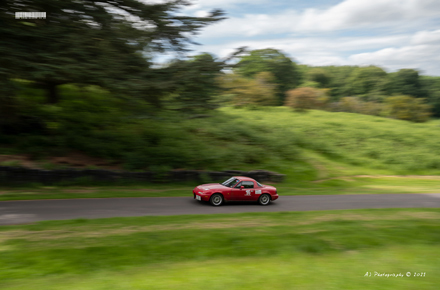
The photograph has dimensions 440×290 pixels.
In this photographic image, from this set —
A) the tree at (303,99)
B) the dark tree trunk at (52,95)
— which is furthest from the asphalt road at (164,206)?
the tree at (303,99)

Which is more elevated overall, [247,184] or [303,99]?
[303,99]

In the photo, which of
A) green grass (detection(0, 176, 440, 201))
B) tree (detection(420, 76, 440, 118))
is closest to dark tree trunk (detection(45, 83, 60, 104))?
green grass (detection(0, 176, 440, 201))

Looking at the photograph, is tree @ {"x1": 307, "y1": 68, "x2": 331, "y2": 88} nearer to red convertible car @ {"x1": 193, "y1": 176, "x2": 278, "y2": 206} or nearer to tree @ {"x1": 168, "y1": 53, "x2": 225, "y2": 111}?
tree @ {"x1": 168, "y1": 53, "x2": 225, "y2": 111}

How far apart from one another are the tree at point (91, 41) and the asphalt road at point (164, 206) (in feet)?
17.0

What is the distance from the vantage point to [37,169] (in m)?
15.4

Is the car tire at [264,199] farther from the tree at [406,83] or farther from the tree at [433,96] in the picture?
the tree at [433,96]

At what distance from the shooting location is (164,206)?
507 inches

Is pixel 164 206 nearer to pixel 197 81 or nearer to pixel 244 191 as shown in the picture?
pixel 244 191

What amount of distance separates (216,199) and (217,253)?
19.6 ft

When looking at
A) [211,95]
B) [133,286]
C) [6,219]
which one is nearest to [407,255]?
[133,286]

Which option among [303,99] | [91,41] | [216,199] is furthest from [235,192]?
Answer: [303,99]

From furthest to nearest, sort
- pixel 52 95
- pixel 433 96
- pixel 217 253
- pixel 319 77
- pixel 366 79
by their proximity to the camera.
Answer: pixel 319 77 < pixel 366 79 < pixel 433 96 < pixel 52 95 < pixel 217 253

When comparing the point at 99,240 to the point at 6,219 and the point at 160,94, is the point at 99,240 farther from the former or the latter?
the point at 160,94

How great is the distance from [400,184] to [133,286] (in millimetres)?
20686
